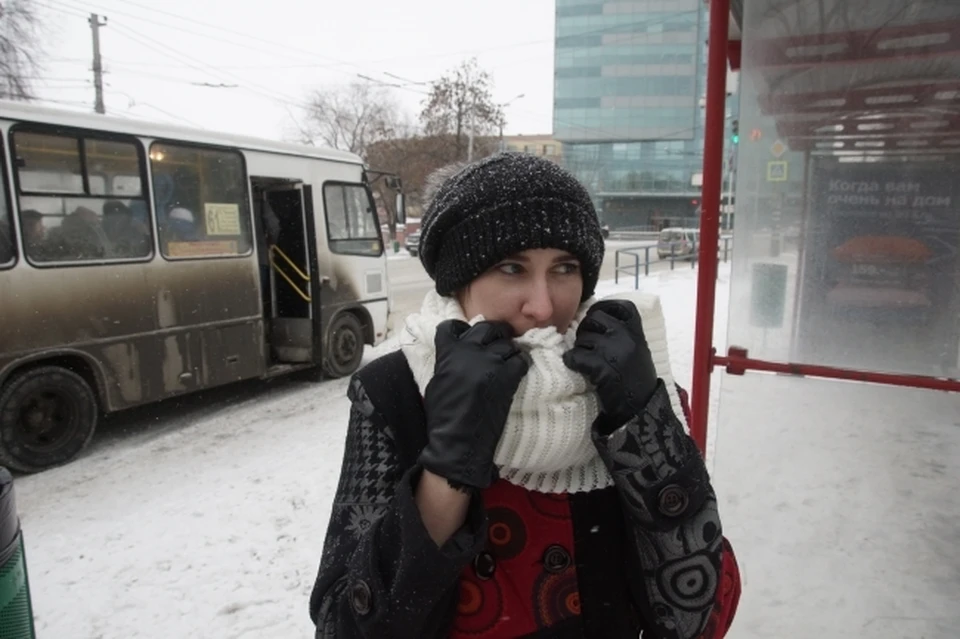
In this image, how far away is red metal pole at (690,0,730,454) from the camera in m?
2.69

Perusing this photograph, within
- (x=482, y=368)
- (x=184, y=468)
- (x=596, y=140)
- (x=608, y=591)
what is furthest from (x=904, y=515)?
(x=596, y=140)

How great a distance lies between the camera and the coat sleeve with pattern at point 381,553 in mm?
1112

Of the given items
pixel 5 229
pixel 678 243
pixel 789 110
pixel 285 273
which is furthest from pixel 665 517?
pixel 678 243

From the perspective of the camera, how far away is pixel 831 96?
9.66ft

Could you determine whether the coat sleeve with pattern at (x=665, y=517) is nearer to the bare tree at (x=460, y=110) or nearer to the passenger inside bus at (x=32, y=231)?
the passenger inside bus at (x=32, y=231)

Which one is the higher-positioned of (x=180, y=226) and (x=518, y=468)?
(x=180, y=226)

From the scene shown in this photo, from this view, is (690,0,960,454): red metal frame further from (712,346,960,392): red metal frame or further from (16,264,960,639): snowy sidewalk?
(16,264,960,639): snowy sidewalk

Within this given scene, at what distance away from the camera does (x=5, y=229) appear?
5.11 metres

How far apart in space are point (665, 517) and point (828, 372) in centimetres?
197

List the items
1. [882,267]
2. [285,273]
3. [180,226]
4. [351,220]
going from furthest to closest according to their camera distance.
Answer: [351,220] → [285,273] → [180,226] → [882,267]

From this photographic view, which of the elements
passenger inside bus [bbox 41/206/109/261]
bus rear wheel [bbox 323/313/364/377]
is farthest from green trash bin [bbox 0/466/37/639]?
bus rear wheel [bbox 323/313/364/377]

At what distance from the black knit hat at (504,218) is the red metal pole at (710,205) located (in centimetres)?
155

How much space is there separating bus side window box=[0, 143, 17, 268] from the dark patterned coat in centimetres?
516

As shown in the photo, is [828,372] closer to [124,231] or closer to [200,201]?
[124,231]
